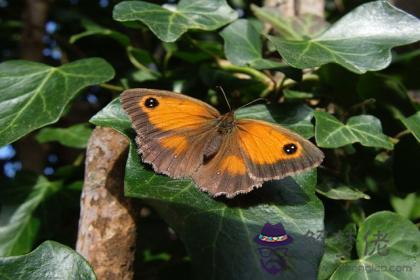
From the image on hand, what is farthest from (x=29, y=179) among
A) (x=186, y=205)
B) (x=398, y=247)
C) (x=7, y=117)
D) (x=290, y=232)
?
(x=398, y=247)

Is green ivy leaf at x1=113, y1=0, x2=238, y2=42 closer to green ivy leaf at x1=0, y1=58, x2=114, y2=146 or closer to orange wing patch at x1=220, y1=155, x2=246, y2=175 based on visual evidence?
green ivy leaf at x1=0, y1=58, x2=114, y2=146

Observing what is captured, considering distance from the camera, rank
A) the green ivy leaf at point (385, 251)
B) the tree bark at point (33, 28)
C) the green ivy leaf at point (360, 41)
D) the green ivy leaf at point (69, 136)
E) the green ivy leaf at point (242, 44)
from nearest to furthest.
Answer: the green ivy leaf at point (385, 251) < the green ivy leaf at point (360, 41) < the green ivy leaf at point (242, 44) < the green ivy leaf at point (69, 136) < the tree bark at point (33, 28)

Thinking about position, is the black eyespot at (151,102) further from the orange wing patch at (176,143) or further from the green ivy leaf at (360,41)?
the green ivy leaf at (360,41)

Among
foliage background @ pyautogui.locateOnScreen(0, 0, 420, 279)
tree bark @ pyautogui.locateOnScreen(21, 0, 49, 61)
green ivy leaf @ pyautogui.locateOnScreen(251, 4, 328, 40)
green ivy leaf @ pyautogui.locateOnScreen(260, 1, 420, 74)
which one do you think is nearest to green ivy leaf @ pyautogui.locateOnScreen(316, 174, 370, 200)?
foliage background @ pyautogui.locateOnScreen(0, 0, 420, 279)

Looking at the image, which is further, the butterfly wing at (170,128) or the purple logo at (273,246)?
the butterfly wing at (170,128)

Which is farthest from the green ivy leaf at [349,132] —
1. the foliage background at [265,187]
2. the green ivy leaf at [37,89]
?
the green ivy leaf at [37,89]
